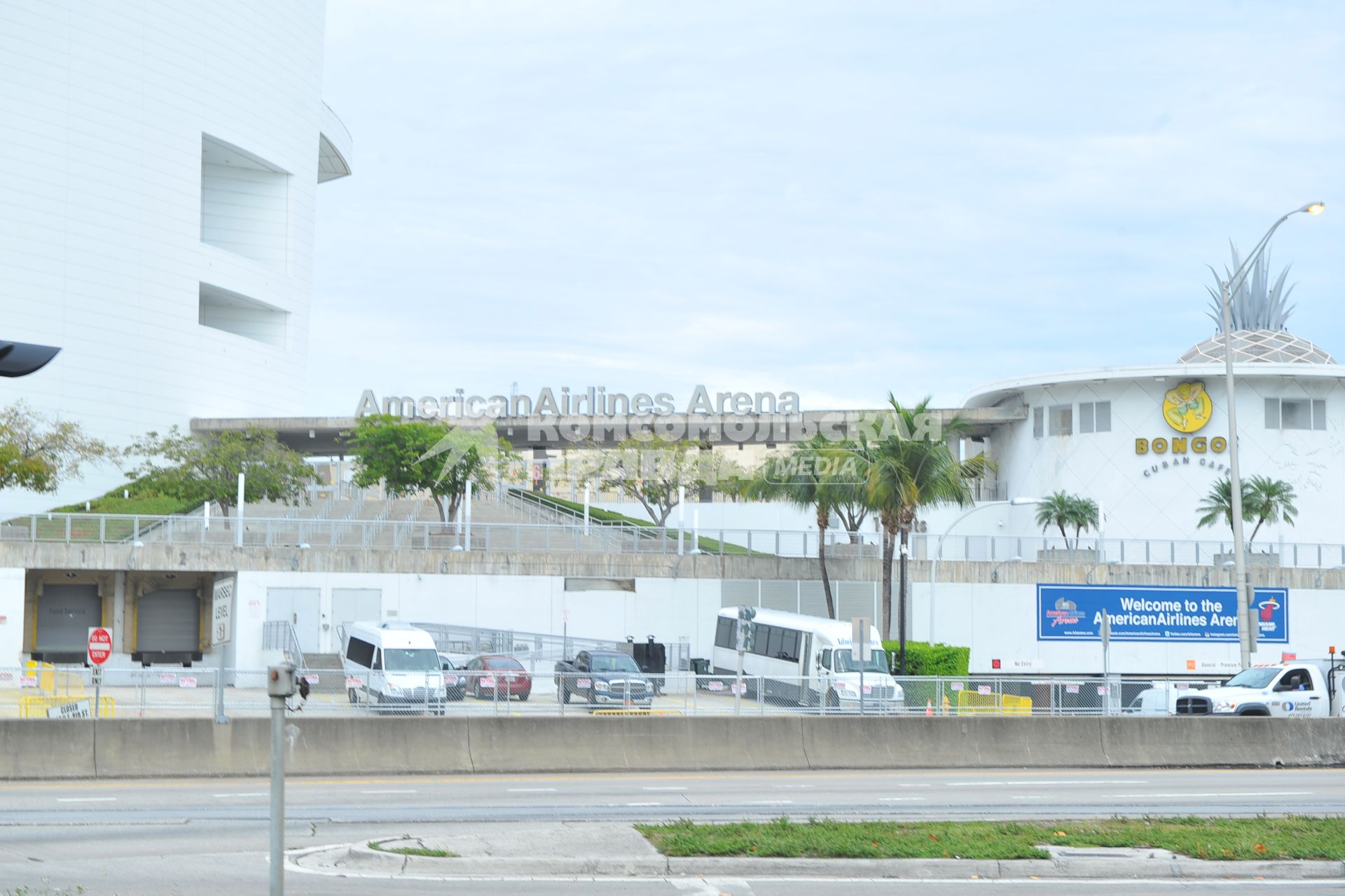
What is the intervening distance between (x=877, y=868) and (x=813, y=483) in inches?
1312

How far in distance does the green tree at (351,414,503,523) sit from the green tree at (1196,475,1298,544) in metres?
35.8

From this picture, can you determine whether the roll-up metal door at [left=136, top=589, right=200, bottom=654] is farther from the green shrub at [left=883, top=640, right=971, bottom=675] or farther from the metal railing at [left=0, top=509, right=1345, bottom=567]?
the green shrub at [left=883, top=640, right=971, bottom=675]

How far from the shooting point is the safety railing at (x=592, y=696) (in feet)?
86.3

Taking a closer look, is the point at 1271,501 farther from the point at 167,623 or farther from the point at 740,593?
the point at 167,623

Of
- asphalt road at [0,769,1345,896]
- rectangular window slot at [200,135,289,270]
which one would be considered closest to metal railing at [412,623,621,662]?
asphalt road at [0,769,1345,896]

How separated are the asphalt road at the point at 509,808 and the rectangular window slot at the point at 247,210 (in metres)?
66.8

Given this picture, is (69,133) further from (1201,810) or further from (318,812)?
(1201,810)

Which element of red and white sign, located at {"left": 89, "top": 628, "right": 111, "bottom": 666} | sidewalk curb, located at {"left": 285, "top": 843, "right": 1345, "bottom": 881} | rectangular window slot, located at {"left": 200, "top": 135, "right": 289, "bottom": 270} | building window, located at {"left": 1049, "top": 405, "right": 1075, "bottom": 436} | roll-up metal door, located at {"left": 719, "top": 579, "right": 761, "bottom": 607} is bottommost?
sidewalk curb, located at {"left": 285, "top": 843, "right": 1345, "bottom": 881}

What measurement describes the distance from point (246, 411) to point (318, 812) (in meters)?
67.7

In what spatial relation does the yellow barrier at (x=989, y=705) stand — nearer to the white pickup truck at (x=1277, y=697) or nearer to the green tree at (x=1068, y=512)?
the white pickup truck at (x=1277, y=697)

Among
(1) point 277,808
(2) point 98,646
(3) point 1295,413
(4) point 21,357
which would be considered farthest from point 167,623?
(3) point 1295,413

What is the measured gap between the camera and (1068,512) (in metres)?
71.6

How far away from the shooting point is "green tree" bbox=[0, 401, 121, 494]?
2068 inches

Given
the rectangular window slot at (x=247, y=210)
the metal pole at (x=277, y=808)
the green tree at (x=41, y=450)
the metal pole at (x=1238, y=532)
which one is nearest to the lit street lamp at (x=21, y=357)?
the metal pole at (x=277, y=808)
